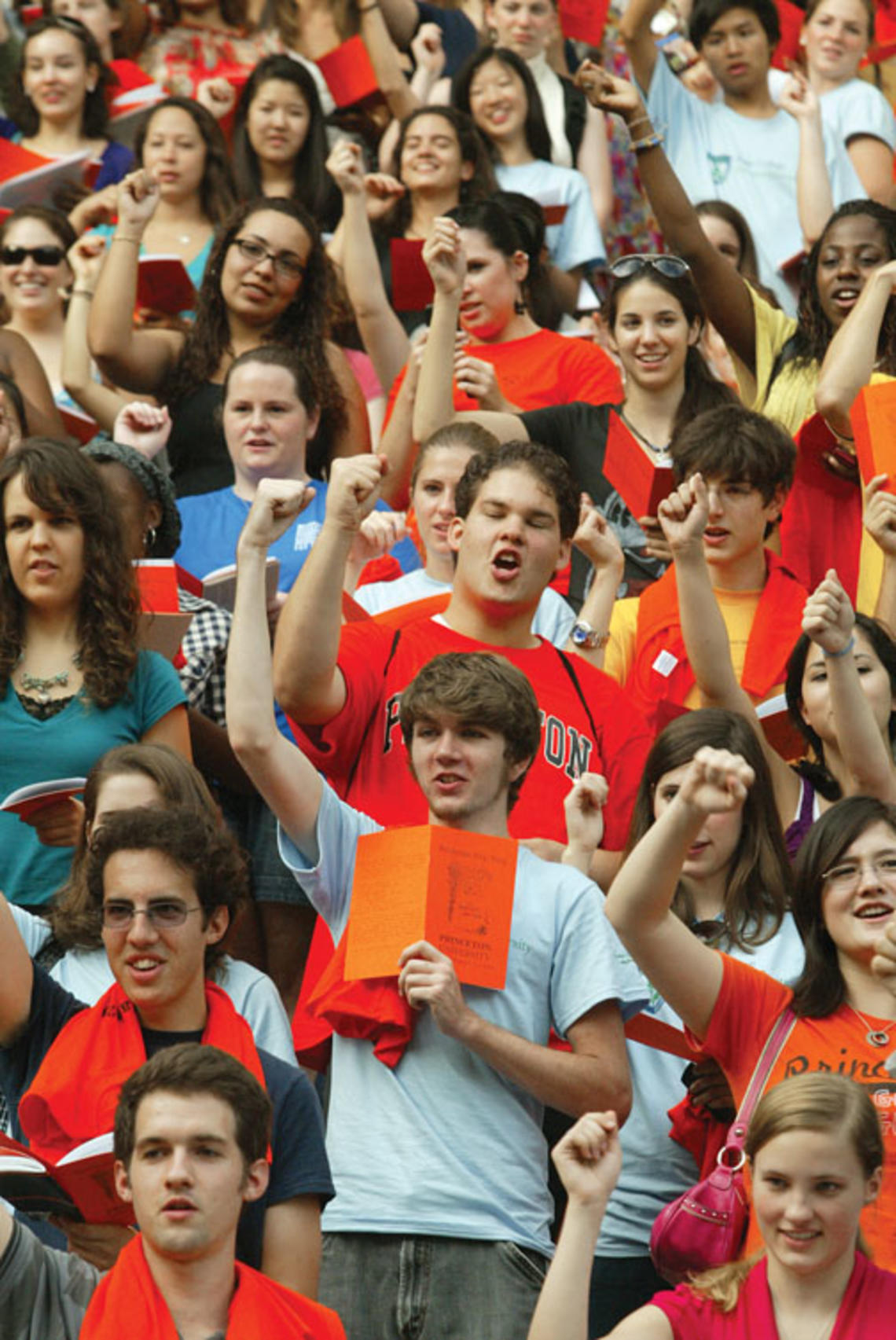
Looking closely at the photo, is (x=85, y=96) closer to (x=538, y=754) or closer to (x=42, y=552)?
(x=42, y=552)

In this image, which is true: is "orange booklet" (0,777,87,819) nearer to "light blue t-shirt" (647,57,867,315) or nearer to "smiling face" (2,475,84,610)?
"smiling face" (2,475,84,610)

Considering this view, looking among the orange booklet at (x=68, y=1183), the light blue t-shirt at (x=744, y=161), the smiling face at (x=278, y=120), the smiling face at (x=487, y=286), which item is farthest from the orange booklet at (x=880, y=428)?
the smiling face at (x=278, y=120)

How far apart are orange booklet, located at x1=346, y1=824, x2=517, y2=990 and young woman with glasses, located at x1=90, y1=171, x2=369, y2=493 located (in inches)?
131

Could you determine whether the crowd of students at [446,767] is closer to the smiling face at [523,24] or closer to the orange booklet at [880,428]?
the orange booklet at [880,428]

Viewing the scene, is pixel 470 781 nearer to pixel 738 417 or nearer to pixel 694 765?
pixel 694 765

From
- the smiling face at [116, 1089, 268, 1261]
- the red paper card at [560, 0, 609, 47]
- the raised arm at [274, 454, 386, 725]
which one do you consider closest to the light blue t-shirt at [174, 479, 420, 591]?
the raised arm at [274, 454, 386, 725]

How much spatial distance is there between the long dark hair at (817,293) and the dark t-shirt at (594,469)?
69cm

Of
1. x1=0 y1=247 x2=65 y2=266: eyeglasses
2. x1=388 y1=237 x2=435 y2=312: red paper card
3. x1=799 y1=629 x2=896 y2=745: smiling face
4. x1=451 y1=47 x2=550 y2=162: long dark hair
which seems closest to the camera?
x1=799 y1=629 x2=896 y2=745: smiling face

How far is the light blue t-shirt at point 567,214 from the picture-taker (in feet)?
31.8

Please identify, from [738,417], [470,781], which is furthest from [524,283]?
[470,781]

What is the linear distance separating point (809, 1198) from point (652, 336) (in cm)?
364

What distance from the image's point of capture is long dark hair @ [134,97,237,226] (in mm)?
9227

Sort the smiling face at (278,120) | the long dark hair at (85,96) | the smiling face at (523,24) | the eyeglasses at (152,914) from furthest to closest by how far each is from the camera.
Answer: the smiling face at (523,24), the long dark hair at (85,96), the smiling face at (278,120), the eyeglasses at (152,914)

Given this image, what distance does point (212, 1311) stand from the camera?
4059mm
